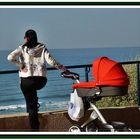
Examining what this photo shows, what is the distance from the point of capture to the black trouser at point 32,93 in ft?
25.3

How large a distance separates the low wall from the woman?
1.71ft

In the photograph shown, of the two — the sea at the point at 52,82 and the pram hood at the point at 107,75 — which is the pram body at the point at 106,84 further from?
the sea at the point at 52,82

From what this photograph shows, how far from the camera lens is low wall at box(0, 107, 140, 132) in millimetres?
8234

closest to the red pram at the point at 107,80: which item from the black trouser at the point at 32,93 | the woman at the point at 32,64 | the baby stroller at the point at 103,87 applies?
the baby stroller at the point at 103,87

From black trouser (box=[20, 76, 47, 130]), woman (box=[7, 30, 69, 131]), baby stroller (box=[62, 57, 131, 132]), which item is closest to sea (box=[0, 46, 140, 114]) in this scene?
woman (box=[7, 30, 69, 131])

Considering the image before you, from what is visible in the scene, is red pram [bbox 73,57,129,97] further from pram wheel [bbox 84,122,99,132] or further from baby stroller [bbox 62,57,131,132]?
pram wheel [bbox 84,122,99,132]

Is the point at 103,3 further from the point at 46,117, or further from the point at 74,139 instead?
the point at 46,117

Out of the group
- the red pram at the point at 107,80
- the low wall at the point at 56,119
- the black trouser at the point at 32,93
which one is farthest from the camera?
the low wall at the point at 56,119

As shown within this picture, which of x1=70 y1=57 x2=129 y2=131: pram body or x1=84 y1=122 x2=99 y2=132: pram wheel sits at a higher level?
x1=70 y1=57 x2=129 y2=131: pram body

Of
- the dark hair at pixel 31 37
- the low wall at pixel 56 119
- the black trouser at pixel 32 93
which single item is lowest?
the low wall at pixel 56 119

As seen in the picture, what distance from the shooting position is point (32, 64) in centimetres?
774

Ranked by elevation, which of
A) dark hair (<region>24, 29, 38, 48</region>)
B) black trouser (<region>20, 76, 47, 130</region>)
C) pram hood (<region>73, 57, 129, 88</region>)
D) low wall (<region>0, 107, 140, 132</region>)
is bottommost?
low wall (<region>0, 107, 140, 132</region>)

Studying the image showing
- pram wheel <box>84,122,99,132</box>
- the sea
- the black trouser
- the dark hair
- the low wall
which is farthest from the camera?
the sea

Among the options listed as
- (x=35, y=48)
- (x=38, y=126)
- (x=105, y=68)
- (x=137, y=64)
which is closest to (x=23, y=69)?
(x=35, y=48)
